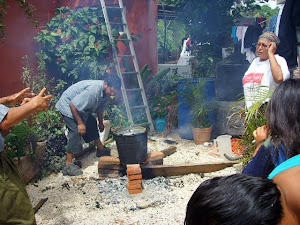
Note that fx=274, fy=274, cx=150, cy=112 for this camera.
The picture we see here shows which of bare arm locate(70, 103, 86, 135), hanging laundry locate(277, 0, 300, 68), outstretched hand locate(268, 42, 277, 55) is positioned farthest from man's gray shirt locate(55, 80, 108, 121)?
hanging laundry locate(277, 0, 300, 68)

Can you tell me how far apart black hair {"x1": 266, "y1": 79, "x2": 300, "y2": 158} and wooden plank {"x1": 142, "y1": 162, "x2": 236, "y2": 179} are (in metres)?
2.70

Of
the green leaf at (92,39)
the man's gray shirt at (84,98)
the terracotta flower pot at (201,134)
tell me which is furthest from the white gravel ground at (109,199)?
the green leaf at (92,39)

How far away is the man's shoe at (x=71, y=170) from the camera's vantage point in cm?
459

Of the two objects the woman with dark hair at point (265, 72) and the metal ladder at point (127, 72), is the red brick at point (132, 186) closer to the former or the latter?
the woman with dark hair at point (265, 72)

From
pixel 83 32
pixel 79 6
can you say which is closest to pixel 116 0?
pixel 79 6

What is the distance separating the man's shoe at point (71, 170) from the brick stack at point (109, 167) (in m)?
0.43

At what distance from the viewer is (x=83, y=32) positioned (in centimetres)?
Result: 649

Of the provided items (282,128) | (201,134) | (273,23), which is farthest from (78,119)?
(273,23)

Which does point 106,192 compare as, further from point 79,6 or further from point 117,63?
point 79,6

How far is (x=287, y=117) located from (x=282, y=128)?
72mm

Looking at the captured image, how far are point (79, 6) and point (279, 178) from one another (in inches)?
284

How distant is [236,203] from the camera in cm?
83

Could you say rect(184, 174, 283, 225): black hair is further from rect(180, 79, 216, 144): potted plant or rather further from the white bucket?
rect(180, 79, 216, 144): potted plant

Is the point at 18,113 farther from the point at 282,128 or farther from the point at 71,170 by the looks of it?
the point at 71,170
